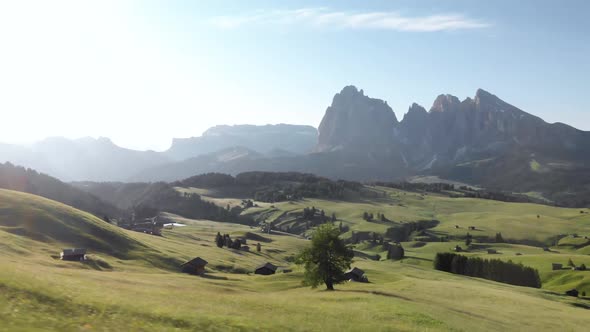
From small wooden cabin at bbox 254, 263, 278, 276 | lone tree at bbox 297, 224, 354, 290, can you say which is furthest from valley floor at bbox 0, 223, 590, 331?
small wooden cabin at bbox 254, 263, 278, 276

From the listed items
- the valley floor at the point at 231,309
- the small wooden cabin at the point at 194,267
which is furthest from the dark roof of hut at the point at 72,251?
the small wooden cabin at the point at 194,267

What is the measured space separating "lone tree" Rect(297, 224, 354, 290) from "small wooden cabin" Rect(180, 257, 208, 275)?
28.7 m

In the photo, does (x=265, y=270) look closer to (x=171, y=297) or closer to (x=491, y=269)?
(x=171, y=297)

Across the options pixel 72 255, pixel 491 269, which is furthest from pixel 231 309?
pixel 491 269

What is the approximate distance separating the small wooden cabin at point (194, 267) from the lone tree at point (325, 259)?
2872 centimetres

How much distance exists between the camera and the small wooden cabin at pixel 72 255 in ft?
270

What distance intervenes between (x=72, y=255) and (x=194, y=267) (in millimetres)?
24949

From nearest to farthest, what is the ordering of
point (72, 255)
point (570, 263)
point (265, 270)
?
point (72, 255) → point (265, 270) → point (570, 263)

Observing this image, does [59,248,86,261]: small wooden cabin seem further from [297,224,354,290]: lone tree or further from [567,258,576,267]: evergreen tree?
[567,258,576,267]: evergreen tree

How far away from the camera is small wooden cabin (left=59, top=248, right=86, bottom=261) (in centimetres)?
8222

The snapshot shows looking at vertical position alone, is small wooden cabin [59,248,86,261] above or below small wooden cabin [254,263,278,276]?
above

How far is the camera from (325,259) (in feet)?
260

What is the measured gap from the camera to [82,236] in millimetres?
103000

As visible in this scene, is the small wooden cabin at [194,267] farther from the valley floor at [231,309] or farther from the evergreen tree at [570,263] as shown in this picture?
the evergreen tree at [570,263]
